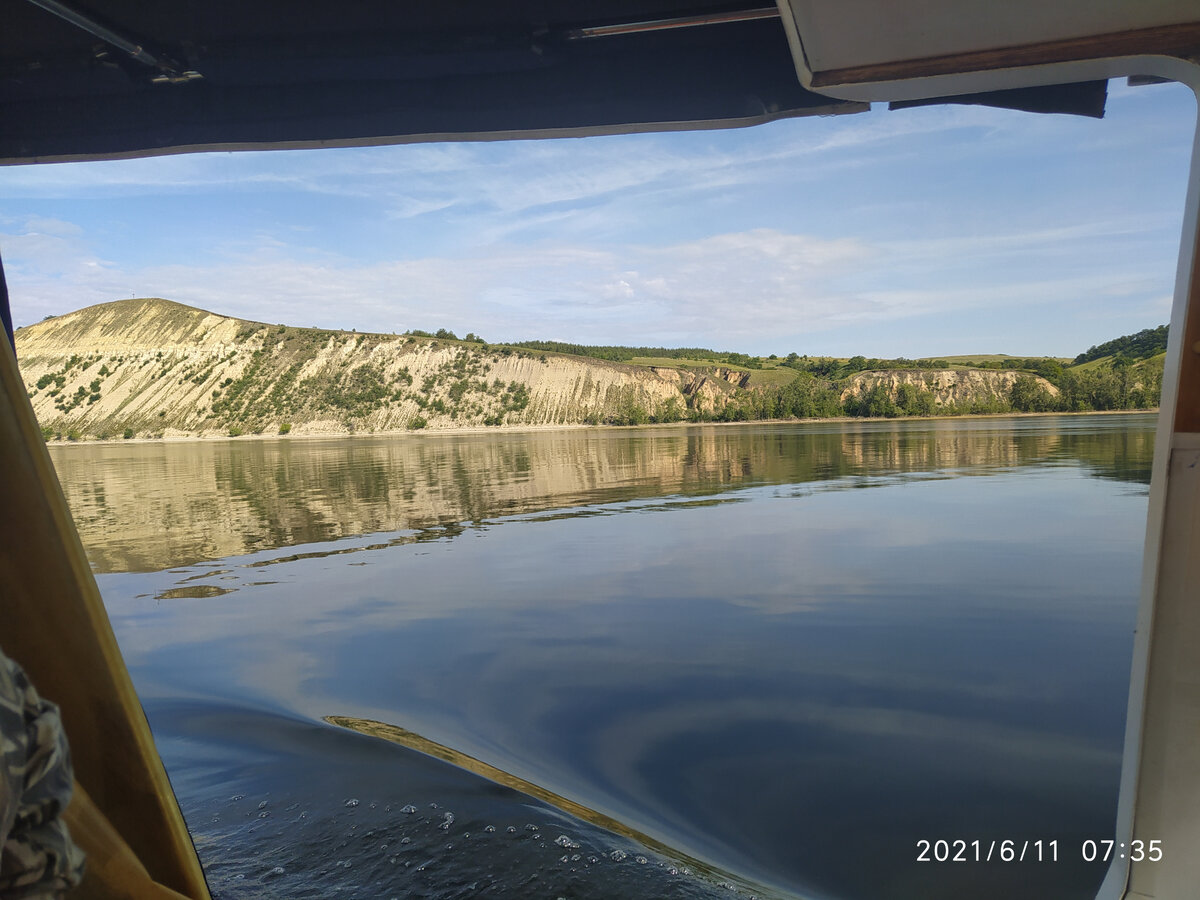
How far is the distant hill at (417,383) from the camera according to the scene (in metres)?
92.6

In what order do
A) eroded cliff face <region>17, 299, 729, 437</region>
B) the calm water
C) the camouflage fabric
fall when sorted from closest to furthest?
the camouflage fabric → the calm water → eroded cliff face <region>17, 299, 729, 437</region>

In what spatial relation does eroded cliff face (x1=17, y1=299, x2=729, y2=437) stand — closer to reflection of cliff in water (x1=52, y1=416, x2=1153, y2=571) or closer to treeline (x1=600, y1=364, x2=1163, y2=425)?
treeline (x1=600, y1=364, x2=1163, y2=425)

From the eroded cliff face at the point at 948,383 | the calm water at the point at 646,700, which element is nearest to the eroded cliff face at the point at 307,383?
the eroded cliff face at the point at 948,383

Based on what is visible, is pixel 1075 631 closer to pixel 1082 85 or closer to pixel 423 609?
pixel 1082 85

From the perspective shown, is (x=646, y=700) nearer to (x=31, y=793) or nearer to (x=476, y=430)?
(x=31, y=793)

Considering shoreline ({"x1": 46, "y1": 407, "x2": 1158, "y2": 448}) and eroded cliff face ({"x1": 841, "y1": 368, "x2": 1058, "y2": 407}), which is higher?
eroded cliff face ({"x1": 841, "y1": 368, "x2": 1058, "y2": 407})

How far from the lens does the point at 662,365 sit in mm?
113875

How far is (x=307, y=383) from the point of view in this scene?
364 ft

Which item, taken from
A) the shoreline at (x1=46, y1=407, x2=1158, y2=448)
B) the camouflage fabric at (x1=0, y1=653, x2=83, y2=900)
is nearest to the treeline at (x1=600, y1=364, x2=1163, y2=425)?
the shoreline at (x1=46, y1=407, x2=1158, y2=448)

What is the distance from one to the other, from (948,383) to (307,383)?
82345mm

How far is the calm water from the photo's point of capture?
10.0ft

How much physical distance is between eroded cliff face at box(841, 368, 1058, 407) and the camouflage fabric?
3710 inches

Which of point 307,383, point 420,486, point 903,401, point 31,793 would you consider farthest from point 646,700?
point 307,383

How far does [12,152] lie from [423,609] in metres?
4.51
